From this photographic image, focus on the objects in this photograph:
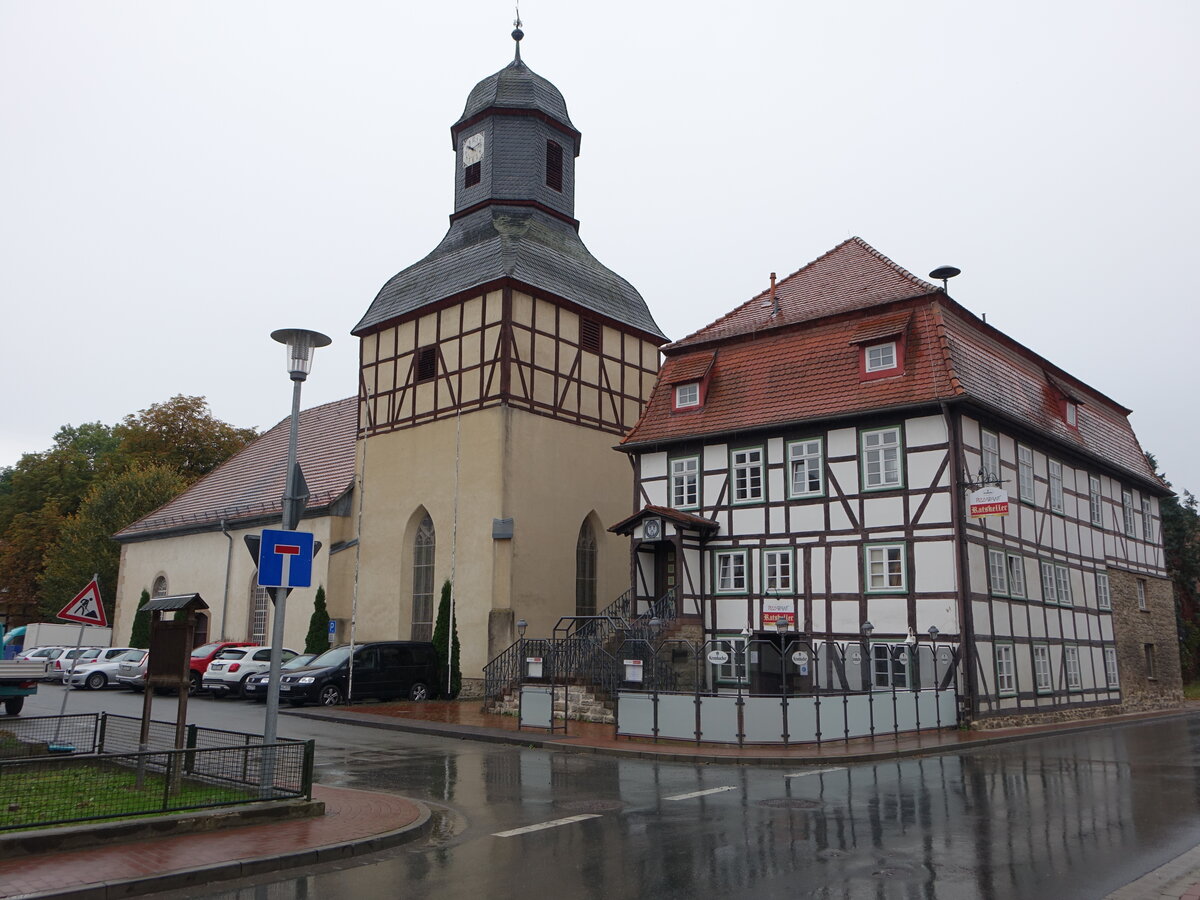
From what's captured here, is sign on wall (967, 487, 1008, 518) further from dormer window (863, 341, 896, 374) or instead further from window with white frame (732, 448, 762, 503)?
window with white frame (732, 448, 762, 503)

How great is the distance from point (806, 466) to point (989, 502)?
15.9 ft

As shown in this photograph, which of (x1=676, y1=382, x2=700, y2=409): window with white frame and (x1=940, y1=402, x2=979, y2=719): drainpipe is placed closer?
(x1=940, y1=402, x2=979, y2=719): drainpipe

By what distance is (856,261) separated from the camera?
2767 cm

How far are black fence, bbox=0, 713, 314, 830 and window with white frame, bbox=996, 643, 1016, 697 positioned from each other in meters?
16.9

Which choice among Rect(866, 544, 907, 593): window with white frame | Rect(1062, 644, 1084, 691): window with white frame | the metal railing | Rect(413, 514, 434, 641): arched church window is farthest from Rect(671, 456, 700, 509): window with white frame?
Rect(1062, 644, 1084, 691): window with white frame

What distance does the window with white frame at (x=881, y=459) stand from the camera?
22844 mm

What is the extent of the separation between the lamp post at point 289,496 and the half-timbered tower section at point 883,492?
14188 millimetres

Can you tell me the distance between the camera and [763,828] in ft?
32.2

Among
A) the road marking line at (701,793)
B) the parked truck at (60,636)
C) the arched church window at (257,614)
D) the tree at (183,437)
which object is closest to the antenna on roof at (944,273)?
the road marking line at (701,793)

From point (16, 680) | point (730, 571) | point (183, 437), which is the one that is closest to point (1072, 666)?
point (730, 571)

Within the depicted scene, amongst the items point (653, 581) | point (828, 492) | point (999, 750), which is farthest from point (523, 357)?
point (999, 750)

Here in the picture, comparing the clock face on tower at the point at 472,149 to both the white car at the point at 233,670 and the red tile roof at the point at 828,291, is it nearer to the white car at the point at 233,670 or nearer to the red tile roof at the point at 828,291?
the red tile roof at the point at 828,291

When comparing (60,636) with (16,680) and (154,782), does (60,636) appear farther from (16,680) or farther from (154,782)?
(154,782)

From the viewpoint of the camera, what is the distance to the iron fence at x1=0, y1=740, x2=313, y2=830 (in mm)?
9156
